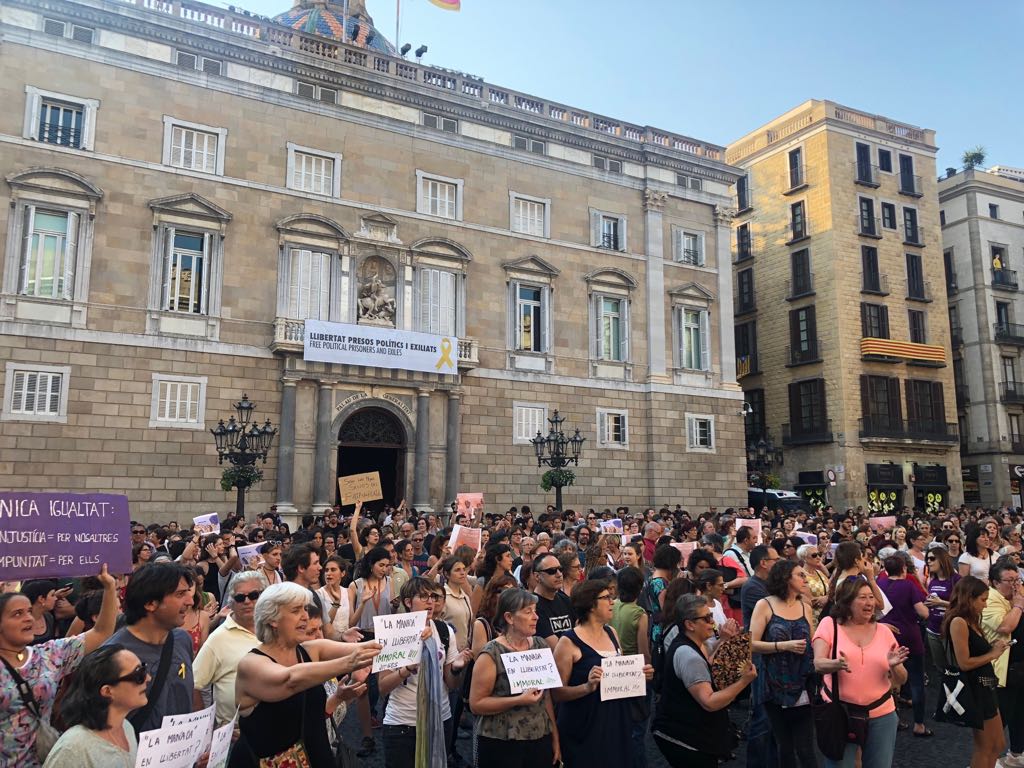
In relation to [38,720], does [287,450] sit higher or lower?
higher

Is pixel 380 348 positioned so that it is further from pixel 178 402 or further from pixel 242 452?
pixel 242 452

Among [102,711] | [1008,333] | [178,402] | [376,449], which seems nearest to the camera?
[102,711]

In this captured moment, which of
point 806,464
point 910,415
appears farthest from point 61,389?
point 910,415

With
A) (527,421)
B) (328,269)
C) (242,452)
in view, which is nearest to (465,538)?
(242,452)

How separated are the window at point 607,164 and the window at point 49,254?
57.2 feet

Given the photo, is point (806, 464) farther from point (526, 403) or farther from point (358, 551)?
point (358, 551)

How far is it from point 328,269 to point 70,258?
6.90 metres

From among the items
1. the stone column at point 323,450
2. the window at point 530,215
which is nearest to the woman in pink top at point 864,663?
the stone column at point 323,450

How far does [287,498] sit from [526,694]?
18951 mm

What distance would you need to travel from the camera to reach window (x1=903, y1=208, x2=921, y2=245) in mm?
39875

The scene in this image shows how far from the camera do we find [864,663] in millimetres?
5809

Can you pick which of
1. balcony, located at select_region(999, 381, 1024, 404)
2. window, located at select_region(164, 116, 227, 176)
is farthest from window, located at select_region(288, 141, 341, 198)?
balcony, located at select_region(999, 381, 1024, 404)

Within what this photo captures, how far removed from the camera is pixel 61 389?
2088 centimetres

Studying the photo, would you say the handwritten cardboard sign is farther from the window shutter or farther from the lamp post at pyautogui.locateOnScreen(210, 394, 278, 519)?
the window shutter
